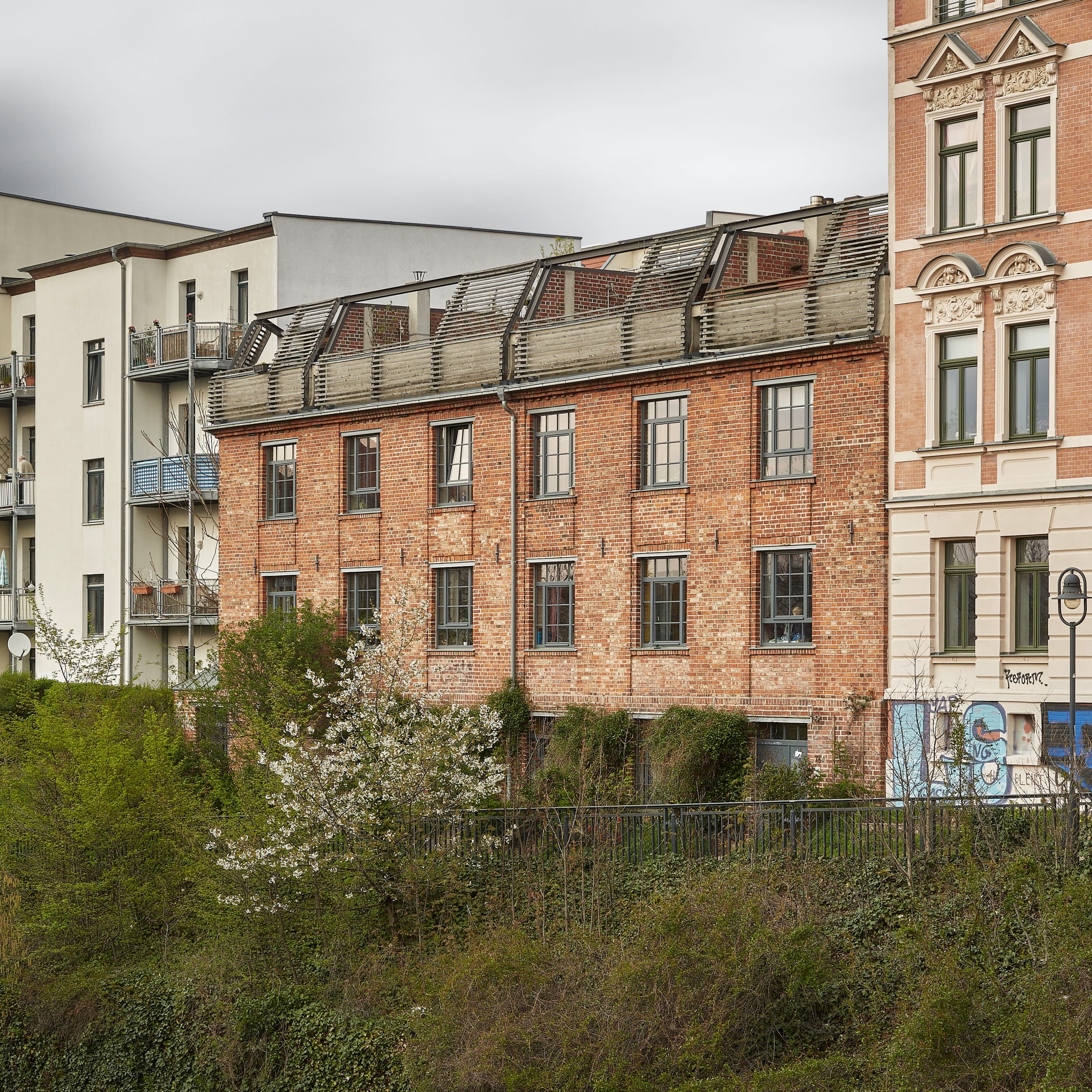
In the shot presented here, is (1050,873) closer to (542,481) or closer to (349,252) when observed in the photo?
(542,481)

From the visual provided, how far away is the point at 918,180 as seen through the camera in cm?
2575

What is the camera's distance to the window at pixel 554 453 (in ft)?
103

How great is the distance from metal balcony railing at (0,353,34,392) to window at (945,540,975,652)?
32233 mm

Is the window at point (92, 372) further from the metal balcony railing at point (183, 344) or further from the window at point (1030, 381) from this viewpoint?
the window at point (1030, 381)

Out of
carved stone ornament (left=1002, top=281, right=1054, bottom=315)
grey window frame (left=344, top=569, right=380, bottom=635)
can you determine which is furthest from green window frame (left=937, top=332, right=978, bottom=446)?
grey window frame (left=344, top=569, right=380, bottom=635)

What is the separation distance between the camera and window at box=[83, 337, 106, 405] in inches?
1791

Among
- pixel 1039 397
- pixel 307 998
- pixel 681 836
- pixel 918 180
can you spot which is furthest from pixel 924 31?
pixel 307 998

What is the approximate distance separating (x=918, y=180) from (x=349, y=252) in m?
20.5

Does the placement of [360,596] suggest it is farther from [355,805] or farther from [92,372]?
[92,372]

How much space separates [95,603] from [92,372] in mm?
6500

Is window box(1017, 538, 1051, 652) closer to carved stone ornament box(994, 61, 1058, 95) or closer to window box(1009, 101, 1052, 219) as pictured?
window box(1009, 101, 1052, 219)

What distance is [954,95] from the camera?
25.2 meters

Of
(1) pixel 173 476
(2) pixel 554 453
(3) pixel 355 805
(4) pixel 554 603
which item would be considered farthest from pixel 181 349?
(3) pixel 355 805

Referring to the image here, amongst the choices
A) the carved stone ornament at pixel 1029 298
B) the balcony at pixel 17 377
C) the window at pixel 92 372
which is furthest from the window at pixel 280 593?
the carved stone ornament at pixel 1029 298
